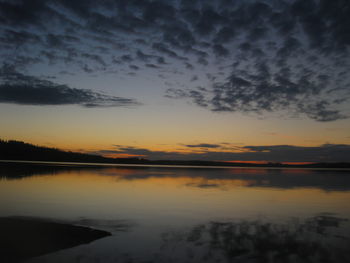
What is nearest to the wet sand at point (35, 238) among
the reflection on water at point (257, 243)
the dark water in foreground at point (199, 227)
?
the dark water in foreground at point (199, 227)

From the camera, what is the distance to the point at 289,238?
14.7 m

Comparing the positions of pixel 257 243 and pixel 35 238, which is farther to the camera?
pixel 257 243

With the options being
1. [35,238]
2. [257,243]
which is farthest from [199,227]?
[35,238]

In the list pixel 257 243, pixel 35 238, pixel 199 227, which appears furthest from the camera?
pixel 199 227

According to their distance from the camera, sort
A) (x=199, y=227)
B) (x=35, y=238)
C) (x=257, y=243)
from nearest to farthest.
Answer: (x=35, y=238) → (x=257, y=243) → (x=199, y=227)

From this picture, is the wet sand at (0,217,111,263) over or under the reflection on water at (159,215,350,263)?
over

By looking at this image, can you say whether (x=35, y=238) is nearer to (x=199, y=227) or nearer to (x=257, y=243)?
(x=199, y=227)

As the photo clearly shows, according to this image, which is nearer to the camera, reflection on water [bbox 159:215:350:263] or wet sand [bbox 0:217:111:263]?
wet sand [bbox 0:217:111:263]

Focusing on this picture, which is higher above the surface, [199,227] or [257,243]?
[257,243]

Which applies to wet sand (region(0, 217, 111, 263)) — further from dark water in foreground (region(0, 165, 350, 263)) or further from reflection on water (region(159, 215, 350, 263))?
reflection on water (region(159, 215, 350, 263))

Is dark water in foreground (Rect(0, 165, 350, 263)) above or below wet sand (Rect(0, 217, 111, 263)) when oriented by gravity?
below

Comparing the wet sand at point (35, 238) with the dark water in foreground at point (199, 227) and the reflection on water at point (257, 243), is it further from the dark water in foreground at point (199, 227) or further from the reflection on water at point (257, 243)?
the reflection on water at point (257, 243)

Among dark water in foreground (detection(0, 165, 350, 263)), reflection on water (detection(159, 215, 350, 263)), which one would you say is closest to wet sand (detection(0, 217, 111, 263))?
dark water in foreground (detection(0, 165, 350, 263))

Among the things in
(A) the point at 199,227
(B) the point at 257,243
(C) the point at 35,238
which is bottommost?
(A) the point at 199,227
